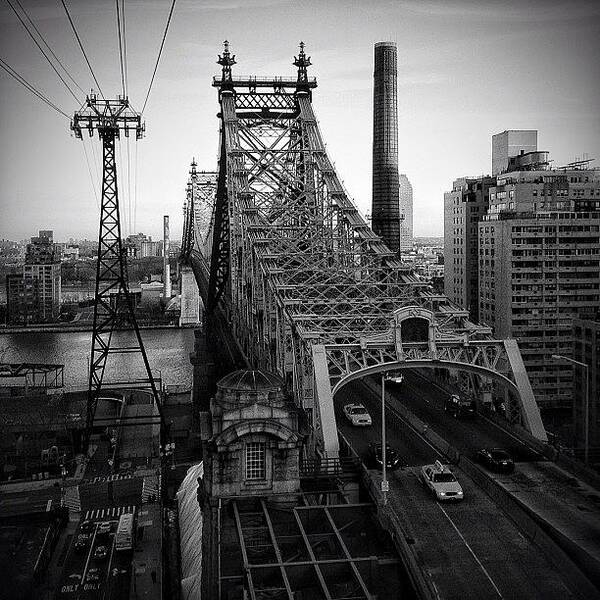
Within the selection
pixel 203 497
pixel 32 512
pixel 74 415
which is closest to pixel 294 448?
pixel 203 497

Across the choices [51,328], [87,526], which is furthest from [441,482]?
[51,328]

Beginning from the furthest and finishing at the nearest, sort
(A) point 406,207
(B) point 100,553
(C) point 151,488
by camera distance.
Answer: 1. (A) point 406,207
2. (C) point 151,488
3. (B) point 100,553

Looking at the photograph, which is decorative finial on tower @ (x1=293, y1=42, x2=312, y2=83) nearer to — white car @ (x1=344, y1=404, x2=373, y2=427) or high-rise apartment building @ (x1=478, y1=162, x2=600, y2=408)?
high-rise apartment building @ (x1=478, y1=162, x2=600, y2=408)

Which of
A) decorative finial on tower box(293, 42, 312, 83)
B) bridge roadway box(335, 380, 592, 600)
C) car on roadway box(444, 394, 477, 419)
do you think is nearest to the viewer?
bridge roadway box(335, 380, 592, 600)

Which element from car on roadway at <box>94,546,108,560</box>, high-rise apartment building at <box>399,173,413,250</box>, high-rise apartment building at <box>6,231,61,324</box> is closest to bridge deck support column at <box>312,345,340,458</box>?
car on roadway at <box>94,546,108,560</box>

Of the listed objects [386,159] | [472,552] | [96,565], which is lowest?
[96,565]

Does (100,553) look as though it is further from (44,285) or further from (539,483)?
(44,285)

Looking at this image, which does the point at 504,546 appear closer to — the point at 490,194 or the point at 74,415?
the point at 74,415

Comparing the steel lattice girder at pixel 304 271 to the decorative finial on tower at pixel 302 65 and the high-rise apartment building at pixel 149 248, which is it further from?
the high-rise apartment building at pixel 149 248
